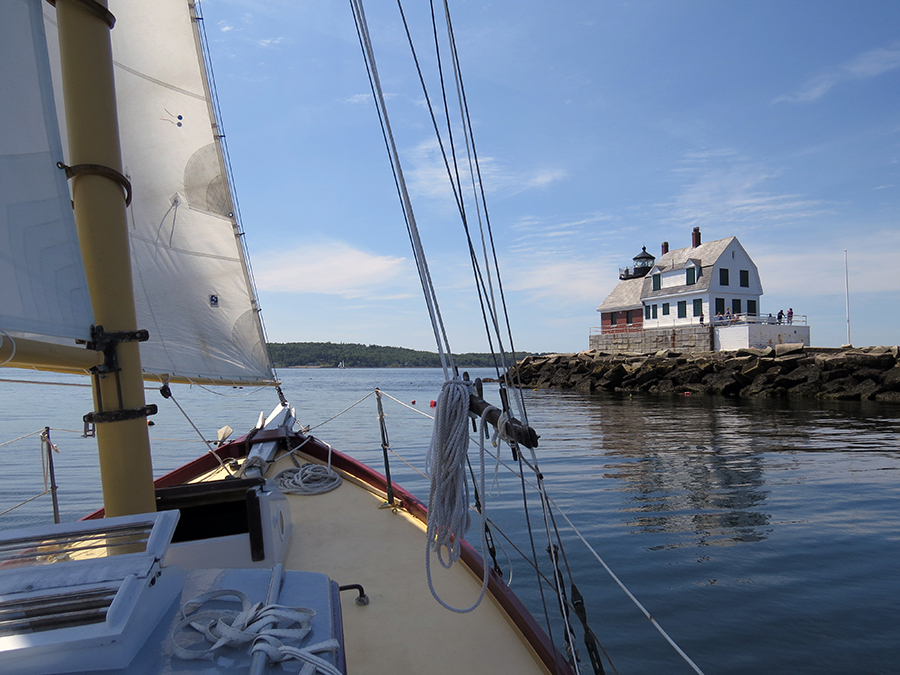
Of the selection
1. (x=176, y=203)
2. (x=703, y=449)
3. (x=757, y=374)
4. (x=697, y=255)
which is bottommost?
(x=703, y=449)

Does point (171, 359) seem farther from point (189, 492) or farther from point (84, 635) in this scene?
point (84, 635)

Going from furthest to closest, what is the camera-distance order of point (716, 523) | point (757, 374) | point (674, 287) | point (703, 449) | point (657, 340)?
1. point (674, 287)
2. point (657, 340)
3. point (757, 374)
4. point (703, 449)
5. point (716, 523)

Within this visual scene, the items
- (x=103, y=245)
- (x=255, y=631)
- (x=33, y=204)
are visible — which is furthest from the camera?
(x=103, y=245)

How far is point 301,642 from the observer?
1.49 meters

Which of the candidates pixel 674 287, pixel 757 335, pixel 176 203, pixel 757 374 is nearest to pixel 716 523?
pixel 176 203

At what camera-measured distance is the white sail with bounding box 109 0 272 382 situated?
5.30 m

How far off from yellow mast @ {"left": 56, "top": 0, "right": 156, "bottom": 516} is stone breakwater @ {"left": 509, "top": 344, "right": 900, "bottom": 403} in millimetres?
28464

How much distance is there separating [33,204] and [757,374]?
100 feet

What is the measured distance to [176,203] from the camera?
19.5 feet

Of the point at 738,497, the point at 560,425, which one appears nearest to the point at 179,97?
the point at 738,497

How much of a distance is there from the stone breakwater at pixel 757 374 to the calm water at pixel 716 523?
792cm

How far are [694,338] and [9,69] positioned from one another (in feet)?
121

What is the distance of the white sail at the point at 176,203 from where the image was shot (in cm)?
530

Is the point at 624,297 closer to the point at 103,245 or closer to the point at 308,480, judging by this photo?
the point at 308,480
